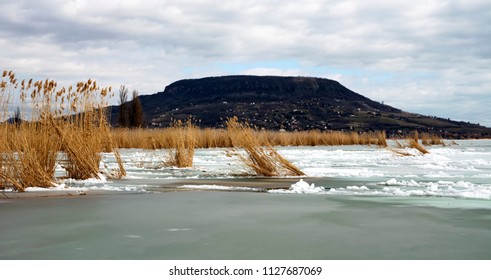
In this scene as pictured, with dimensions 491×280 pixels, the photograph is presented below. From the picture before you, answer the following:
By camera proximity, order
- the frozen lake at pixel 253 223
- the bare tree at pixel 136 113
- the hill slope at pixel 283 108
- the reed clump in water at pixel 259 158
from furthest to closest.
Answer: the hill slope at pixel 283 108 < the bare tree at pixel 136 113 < the reed clump in water at pixel 259 158 < the frozen lake at pixel 253 223

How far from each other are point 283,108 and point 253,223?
3036 inches

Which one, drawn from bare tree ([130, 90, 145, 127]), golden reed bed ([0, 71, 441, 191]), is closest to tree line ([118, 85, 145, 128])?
bare tree ([130, 90, 145, 127])

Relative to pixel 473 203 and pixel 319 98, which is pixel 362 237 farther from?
pixel 319 98

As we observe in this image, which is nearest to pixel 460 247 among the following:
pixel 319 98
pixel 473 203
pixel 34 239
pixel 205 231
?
pixel 205 231

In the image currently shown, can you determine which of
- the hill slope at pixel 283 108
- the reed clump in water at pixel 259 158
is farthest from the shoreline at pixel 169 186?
the hill slope at pixel 283 108

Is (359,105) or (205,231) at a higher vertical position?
(359,105)

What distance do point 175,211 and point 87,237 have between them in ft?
3.76

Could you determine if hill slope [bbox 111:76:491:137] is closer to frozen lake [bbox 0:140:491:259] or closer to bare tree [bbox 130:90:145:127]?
bare tree [bbox 130:90:145:127]

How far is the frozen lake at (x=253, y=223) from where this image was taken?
3006 millimetres

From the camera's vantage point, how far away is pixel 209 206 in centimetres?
477

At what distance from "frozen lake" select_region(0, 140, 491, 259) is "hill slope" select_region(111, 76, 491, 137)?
4836cm

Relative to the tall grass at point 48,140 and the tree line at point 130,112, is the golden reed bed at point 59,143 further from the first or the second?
the tree line at point 130,112

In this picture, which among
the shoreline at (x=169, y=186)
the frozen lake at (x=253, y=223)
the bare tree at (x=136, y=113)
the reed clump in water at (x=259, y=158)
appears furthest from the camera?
the bare tree at (x=136, y=113)

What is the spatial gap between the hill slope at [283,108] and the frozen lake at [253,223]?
48.4m
